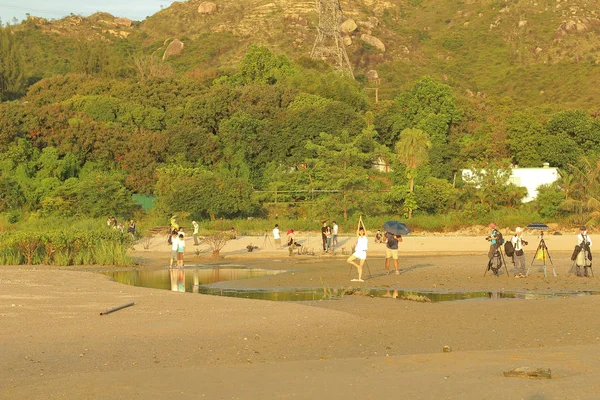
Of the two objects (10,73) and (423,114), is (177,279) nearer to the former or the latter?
(423,114)

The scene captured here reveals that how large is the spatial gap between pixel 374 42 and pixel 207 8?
2905 cm

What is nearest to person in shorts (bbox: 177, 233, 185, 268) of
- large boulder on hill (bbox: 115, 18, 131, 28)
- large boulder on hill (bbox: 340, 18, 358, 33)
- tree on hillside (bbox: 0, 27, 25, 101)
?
tree on hillside (bbox: 0, 27, 25, 101)

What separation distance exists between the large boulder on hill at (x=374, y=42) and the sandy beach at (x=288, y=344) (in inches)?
3676

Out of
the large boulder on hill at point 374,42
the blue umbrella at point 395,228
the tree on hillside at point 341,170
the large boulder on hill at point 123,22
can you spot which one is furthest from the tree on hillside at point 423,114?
the large boulder on hill at point 123,22

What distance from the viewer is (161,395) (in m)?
9.85

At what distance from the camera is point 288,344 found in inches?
519

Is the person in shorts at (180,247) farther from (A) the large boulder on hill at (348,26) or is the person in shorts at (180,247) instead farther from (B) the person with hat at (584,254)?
(A) the large boulder on hill at (348,26)

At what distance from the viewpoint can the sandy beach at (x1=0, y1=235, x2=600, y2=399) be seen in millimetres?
10133

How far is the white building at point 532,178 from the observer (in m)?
49.5

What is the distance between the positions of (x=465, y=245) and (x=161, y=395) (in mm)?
29321

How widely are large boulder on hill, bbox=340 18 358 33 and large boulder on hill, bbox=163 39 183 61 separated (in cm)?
2132

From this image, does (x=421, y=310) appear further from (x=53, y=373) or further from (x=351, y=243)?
(x=351, y=243)

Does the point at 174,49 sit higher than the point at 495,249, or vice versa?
the point at 174,49

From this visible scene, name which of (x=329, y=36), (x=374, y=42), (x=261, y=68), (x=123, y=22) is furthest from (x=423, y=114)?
(x=123, y=22)
